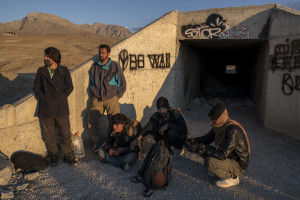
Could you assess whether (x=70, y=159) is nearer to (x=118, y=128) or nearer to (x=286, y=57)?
(x=118, y=128)

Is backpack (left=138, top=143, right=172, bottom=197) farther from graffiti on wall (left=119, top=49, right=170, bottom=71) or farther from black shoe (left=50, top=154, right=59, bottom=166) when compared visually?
graffiti on wall (left=119, top=49, right=170, bottom=71)

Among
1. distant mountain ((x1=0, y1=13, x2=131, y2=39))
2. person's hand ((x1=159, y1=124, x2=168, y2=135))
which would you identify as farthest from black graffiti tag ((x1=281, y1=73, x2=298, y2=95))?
Result: distant mountain ((x1=0, y1=13, x2=131, y2=39))

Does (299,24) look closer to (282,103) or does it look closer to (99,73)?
(282,103)

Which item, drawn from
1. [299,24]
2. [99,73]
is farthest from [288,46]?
[99,73]

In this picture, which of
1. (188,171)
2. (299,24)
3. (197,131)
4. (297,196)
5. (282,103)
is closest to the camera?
(297,196)

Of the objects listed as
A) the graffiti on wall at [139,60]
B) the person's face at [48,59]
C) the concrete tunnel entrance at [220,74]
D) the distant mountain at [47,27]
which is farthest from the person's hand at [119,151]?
the distant mountain at [47,27]

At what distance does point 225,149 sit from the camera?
3.03 metres

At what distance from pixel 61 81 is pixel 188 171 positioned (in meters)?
2.68

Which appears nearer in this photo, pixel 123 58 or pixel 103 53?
pixel 103 53

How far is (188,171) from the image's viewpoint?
153 inches

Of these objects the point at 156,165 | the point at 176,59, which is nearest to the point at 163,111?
the point at 156,165

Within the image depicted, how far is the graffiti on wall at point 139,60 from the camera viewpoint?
5.40m

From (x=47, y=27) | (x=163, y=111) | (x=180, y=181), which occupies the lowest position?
(x=180, y=181)

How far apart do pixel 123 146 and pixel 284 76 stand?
166 inches
